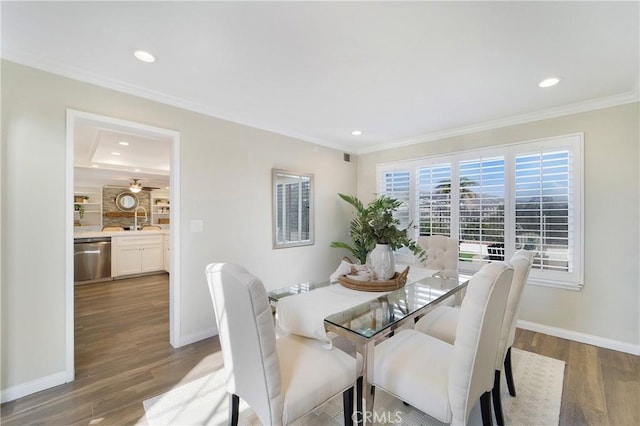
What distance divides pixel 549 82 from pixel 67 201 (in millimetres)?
4150

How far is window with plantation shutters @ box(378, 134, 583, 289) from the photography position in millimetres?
2930

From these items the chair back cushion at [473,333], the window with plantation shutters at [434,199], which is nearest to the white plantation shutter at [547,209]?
the window with plantation shutters at [434,199]

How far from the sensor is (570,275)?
2.93 metres

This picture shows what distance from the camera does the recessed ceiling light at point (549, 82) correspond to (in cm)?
233

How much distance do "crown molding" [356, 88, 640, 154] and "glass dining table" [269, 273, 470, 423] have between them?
7.31 feet

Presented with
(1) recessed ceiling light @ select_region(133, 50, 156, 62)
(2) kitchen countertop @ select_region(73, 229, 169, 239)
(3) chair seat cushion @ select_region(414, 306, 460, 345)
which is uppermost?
(1) recessed ceiling light @ select_region(133, 50, 156, 62)

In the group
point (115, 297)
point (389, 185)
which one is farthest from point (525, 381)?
point (115, 297)

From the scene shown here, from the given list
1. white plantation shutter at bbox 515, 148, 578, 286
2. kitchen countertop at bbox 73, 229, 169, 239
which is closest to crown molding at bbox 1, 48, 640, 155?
white plantation shutter at bbox 515, 148, 578, 286

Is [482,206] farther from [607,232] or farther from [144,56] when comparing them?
[144,56]

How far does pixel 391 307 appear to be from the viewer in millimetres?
1735

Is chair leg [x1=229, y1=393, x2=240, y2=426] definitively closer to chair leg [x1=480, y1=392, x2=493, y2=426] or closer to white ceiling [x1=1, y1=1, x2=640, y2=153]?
chair leg [x1=480, y1=392, x2=493, y2=426]

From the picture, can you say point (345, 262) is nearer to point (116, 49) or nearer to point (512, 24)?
point (512, 24)

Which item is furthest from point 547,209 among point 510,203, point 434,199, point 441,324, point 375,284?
point 375,284

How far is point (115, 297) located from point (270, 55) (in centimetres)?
451
